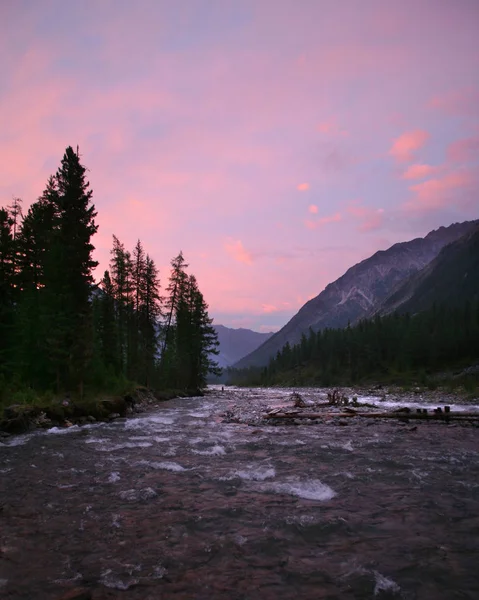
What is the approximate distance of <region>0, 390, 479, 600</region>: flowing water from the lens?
524 centimetres

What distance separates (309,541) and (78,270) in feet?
85.6

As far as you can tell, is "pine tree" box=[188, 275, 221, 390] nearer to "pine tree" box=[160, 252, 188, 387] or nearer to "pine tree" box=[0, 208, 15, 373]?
"pine tree" box=[160, 252, 188, 387]

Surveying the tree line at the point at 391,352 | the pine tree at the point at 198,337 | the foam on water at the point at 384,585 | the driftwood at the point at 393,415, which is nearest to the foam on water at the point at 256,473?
the foam on water at the point at 384,585

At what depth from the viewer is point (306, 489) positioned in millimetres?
9359

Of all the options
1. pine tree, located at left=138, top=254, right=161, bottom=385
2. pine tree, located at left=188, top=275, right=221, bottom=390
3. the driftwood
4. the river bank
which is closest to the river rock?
the river bank

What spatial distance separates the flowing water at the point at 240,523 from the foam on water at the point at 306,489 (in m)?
0.03

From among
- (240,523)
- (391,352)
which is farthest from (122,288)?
(391,352)

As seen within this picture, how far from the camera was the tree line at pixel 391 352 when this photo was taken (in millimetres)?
105000

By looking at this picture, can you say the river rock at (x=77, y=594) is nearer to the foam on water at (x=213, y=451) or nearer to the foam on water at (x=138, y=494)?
the foam on water at (x=138, y=494)

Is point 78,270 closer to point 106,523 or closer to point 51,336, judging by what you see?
point 51,336

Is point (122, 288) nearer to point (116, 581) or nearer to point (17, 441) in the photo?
point (17, 441)

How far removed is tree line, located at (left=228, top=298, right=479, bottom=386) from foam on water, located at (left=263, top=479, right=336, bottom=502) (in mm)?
71760

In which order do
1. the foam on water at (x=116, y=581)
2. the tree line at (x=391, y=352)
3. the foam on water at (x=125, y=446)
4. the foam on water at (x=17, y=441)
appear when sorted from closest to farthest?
the foam on water at (x=116, y=581), the foam on water at (x=125, y=446), the foam on water at (x=17, y=441), the tree line at (x=391, y=352)

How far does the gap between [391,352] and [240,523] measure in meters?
122
